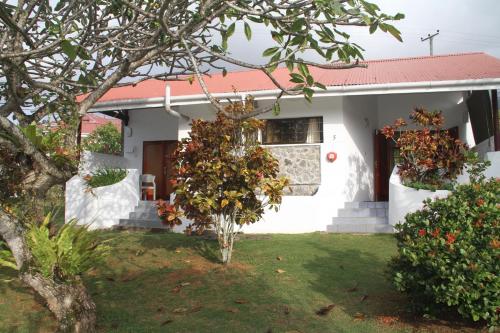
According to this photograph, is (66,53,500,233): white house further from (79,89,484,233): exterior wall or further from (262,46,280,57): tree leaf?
(262,46,280,57): tree leaf

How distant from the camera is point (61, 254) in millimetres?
4605

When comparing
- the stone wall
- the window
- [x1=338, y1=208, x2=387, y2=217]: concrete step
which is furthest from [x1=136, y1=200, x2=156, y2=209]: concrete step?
[x1=338, y1=208, x2=387, y2=217]: concrete step

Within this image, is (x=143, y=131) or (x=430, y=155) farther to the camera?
(x=143, y=131)

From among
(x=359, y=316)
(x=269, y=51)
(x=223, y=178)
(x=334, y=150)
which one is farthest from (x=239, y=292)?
(x=334, y=150)

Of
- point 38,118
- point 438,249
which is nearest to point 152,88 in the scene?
point 38,118

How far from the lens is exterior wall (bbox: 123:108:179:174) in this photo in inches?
572

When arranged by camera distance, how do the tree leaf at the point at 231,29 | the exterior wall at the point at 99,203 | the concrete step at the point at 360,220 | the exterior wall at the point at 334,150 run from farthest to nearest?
the exterior wall at the point at 99,203
the exterior wall at the point at 334,150
the concrete step at the point at 360,220
the tree leaf at the point at 231,29

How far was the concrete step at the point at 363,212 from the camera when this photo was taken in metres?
10.3

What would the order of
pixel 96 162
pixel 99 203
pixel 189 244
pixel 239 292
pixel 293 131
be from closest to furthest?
pixel 239 292, pixel 189 244, pixel 293 131, pixel 99 203, pixel 96 162

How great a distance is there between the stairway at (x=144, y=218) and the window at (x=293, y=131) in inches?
135

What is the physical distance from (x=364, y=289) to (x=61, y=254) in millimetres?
3667

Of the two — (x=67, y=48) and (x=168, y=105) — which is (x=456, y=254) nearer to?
(x=67, y=48)

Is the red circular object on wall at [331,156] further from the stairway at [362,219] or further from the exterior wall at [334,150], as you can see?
the stairway at [362,219]

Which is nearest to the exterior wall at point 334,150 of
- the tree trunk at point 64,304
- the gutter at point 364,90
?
the gutter at point 364,90
